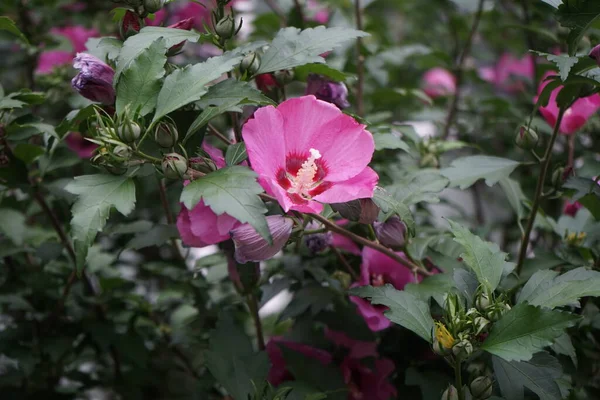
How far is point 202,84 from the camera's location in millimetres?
709

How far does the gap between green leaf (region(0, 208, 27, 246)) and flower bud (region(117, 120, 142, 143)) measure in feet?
1.48

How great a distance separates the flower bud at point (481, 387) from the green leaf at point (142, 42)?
0.51 meters

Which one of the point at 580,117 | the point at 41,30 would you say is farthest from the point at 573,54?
the point at 41,30

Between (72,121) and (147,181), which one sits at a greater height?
(72,121)

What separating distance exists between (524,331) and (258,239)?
0.30 m

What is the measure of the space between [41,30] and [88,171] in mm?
538

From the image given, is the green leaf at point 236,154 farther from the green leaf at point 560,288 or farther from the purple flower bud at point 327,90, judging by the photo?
the green leaf at point 560,288

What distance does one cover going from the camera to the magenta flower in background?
712 mm

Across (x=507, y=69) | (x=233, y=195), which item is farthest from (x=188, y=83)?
(x=507, y=69)

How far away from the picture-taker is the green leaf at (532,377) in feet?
2.44

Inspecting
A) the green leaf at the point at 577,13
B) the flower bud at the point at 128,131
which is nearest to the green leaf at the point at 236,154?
the flower bud at the point at 128,131

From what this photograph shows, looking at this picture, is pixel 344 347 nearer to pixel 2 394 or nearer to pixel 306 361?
pixel 306 361

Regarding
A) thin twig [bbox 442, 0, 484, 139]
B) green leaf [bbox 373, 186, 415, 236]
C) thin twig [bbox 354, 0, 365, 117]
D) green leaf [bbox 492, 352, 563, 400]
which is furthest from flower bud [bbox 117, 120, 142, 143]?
thin twig [bbox 442, 0, 484, 139]

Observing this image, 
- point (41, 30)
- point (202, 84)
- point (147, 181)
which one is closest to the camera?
point (202, 84)
